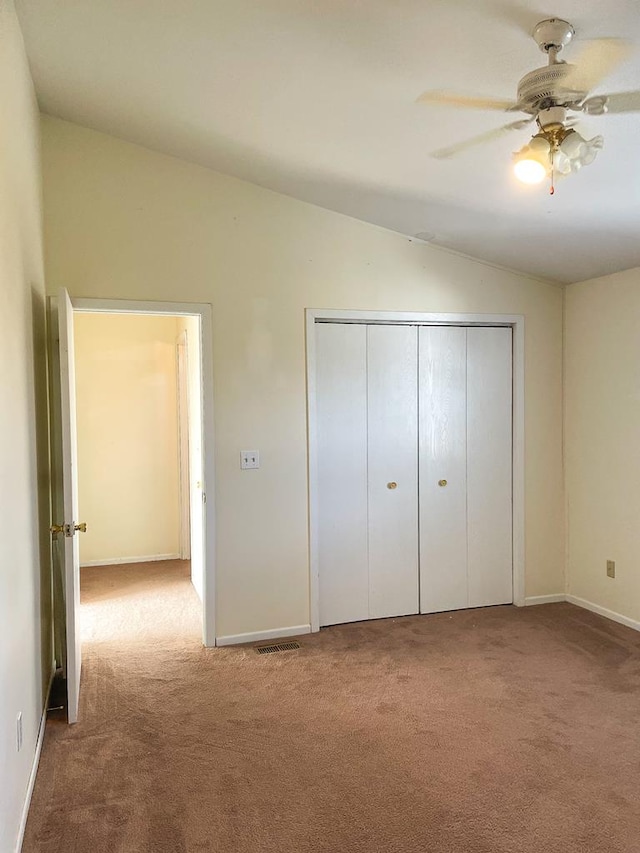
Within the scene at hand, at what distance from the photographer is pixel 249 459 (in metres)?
3.66

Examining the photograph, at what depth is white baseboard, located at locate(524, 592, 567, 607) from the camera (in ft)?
14.1

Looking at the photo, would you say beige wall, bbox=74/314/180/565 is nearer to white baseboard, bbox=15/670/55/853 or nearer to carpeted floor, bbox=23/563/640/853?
carpeted floor, bbox=23/563/640/853

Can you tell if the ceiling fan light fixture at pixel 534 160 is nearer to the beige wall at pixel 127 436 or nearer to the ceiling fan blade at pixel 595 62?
the ceiling fan blade at pixel 595 62

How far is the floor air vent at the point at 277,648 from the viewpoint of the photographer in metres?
3.54

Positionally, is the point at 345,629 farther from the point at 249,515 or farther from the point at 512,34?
the point at 512,34

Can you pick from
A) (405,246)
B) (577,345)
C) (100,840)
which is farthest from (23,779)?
(577,345)

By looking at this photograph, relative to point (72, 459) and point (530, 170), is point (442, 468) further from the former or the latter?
point (530, 170)

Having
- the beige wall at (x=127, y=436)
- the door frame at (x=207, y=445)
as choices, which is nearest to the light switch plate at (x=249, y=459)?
the door frame at (x=207, y=445)

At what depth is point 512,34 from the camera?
1889 millimetres

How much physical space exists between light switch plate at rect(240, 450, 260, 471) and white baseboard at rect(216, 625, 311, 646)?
1.00m

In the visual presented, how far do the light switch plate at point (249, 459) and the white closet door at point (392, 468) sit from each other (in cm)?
76

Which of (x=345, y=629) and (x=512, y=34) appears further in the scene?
(x=345, y=629)

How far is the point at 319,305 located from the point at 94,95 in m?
1.60

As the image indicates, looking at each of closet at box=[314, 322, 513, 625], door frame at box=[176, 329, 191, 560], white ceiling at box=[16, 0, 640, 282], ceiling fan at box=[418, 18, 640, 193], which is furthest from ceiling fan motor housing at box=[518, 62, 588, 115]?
door frame at box=[176, 329, 191, 560]
